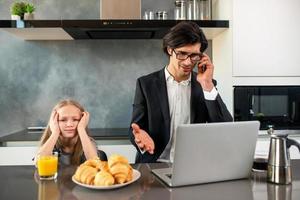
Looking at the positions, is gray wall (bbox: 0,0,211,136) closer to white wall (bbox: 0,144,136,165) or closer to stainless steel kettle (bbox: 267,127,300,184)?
white wall (bbox: 0,144,136,165)

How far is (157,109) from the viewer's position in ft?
5.25

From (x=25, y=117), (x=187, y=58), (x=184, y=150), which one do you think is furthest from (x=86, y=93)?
(x=184, y=150)

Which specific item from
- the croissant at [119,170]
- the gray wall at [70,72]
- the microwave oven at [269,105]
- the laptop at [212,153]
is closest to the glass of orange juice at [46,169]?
the croissant at [119,170]

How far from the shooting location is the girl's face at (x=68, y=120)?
1678mm

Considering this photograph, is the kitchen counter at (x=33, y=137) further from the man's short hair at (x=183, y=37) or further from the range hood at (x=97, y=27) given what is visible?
the man's short hair at (x=183, y=37)

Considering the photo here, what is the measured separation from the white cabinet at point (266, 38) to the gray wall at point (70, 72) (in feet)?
2.53

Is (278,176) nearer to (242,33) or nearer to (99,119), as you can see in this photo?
(242,33)

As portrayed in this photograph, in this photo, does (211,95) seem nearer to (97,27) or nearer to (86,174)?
(86,174)

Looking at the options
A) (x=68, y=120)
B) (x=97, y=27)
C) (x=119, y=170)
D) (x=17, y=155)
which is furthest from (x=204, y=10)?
(x=119, y=170)

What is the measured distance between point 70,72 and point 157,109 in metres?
1.49

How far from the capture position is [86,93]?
2.88m

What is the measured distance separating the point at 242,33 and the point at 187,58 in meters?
1.09

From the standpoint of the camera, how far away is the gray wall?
2.82 m

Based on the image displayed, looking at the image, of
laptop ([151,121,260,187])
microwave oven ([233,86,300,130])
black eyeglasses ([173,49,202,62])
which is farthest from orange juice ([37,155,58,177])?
microwave oven ([233,86,300,130])
